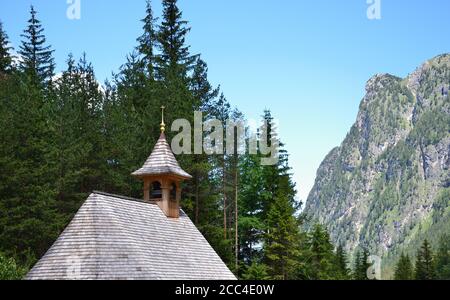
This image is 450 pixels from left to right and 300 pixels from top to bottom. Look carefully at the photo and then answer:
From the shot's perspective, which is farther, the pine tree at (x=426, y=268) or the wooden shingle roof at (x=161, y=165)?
the pine tree at (x=426, y=268)

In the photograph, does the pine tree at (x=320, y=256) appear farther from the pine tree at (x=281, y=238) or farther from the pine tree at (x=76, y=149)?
the pine tree at (x=76, y=149)

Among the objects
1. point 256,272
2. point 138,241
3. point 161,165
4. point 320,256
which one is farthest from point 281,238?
point 138,241

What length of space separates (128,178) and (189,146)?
4497 mm

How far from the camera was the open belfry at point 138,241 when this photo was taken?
2148cm

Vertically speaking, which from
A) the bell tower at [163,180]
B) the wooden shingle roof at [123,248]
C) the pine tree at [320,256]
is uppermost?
the bell tower at [163,180]

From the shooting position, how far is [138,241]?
77.7 ft

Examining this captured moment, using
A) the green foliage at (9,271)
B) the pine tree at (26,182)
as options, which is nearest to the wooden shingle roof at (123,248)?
the green foliage at (9,271)

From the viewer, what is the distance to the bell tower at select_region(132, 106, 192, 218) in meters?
28.3

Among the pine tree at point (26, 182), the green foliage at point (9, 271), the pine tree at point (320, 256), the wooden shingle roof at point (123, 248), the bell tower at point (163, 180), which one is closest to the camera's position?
the wooden shingle roof at point (123, 248)

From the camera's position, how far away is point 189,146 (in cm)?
4191
